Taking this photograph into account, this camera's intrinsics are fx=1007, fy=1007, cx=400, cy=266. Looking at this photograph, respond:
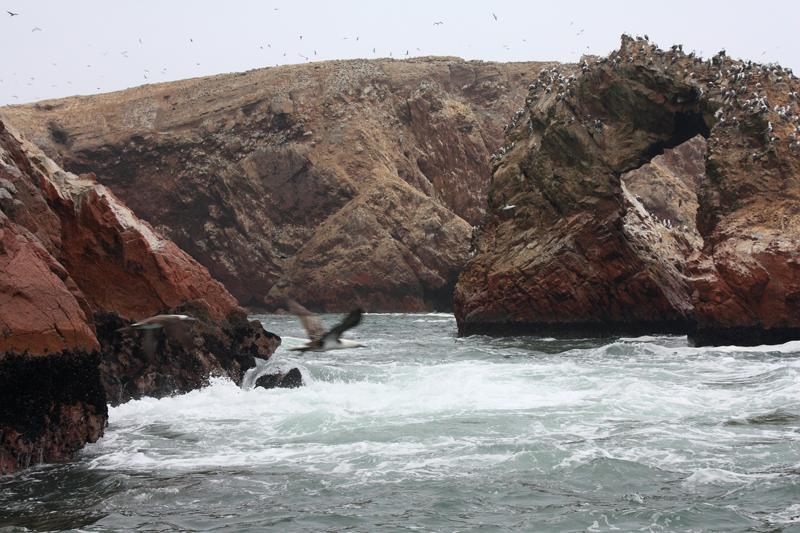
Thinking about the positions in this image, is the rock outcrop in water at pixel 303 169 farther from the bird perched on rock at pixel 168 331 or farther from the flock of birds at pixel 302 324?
the flock of birds at pixel 302 324

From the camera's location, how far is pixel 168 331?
18.2 m

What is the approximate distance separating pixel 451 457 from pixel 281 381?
24.7 ft

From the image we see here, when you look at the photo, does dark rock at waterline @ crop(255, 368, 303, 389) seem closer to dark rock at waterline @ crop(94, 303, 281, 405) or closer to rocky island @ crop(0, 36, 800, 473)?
rocky island @ crop(0, 36, 800, 473)

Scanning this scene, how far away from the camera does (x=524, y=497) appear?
10531mm

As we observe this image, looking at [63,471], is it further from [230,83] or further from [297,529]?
[230,83]

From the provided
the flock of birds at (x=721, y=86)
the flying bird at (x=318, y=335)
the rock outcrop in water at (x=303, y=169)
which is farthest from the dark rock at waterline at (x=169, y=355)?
the rock outcrop in water at (x=303, y=169)

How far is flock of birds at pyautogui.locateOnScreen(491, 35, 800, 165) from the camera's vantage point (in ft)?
93.5

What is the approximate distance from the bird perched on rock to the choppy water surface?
1011mm

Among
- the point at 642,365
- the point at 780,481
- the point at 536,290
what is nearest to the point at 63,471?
the point at 780,481

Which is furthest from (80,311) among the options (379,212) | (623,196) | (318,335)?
(379,212)

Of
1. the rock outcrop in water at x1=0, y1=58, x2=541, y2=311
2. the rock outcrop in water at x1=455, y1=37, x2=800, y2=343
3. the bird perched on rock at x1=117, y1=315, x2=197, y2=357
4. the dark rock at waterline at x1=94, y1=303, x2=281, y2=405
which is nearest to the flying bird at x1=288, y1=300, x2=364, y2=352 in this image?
the bird perched on rock at x1=117, y1=315, x2=197, y2=357

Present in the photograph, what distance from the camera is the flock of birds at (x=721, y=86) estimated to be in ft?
93.5

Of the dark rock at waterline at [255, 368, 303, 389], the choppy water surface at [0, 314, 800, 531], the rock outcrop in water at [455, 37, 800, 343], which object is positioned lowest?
the choppy water surface at [0, 314, 800, 531]

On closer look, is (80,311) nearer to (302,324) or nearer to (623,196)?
(302,324)
